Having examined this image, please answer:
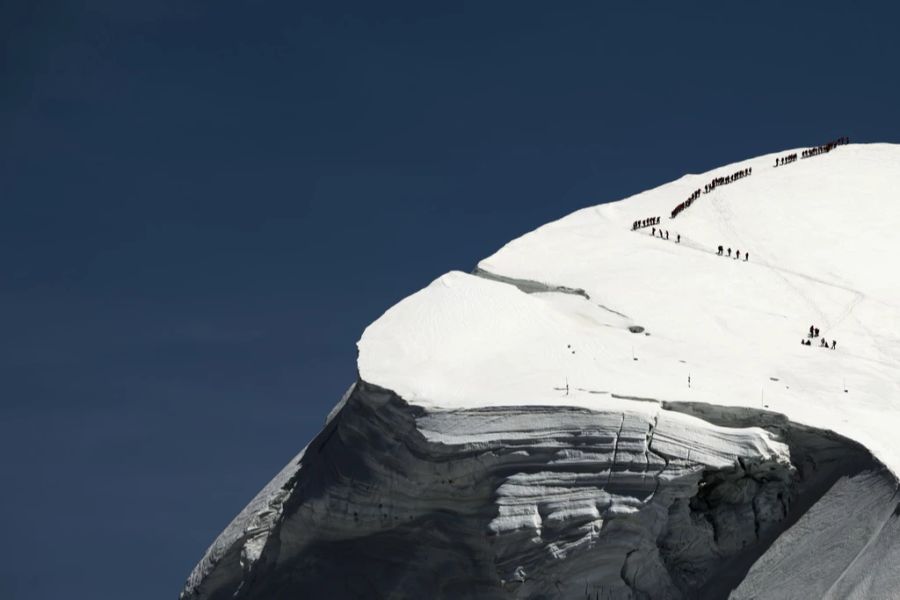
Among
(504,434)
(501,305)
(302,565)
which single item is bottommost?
(302,565)

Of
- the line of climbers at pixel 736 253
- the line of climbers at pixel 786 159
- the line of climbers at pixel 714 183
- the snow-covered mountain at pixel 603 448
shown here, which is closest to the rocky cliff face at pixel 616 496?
the snow-covered mountain at pixel 603 448

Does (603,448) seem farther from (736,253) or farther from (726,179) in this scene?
(726,179)

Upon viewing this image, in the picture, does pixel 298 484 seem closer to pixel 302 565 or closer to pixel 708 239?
pixel 302 565

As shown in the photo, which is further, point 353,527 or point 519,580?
point 353,527

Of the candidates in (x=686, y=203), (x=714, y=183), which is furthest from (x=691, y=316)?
(x=714, y=183)

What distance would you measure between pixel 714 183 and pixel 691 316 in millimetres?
19975

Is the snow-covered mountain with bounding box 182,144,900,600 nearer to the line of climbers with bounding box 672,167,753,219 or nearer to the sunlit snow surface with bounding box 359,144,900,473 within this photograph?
the sunlit snow surface with bounding box 359,144,900,473

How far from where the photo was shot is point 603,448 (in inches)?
1954

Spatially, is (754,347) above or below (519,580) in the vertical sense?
above

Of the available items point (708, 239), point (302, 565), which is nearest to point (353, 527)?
point (302, 565)

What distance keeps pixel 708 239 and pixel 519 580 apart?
24508mm

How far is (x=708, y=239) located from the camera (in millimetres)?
70562

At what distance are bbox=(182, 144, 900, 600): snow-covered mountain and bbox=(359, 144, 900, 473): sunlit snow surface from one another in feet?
0.37

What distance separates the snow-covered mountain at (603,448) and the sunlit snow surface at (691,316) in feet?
0.37
